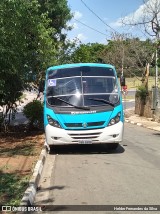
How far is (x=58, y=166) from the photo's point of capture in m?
10.4

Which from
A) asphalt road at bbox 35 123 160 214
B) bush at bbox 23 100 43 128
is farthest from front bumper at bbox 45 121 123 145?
bush at bbox 23 100 43 128

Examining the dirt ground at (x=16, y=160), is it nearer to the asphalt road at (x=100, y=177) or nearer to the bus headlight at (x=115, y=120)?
the asphalt road at (x=100, y=177)

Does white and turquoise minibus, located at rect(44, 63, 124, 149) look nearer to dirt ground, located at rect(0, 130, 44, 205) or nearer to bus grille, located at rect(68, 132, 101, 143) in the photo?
bus grille, located at rect(68, 132, 101, 143)

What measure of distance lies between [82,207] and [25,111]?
43.1 ft

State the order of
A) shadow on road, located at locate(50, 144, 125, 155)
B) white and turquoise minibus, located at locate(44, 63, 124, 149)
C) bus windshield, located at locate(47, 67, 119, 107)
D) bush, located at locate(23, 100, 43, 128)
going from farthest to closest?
bush, located at locate(23, 100, 43, 128), shadow on road, located at locate(50, 144, 125, 155), bus windshield, located at locate(47, 67, 119, 107), white and turquoise minibus, located at locate(44, 63, 124, 149)

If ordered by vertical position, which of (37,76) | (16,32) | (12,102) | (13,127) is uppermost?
(16,32)

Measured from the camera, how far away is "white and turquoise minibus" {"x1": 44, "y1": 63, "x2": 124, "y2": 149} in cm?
1196

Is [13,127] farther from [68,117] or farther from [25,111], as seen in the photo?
[68,117]

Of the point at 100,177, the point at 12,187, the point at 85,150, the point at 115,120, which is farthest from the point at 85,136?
the point at 12,187

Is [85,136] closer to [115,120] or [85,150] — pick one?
[115,120]

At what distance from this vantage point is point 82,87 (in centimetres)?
1262

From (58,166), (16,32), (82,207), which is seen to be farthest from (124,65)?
(82,207)

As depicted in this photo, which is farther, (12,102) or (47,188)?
(12,102)

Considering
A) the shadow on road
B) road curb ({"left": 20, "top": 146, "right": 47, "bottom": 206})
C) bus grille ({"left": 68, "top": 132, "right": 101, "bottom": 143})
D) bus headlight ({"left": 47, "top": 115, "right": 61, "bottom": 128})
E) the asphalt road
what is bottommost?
the shadow on road
